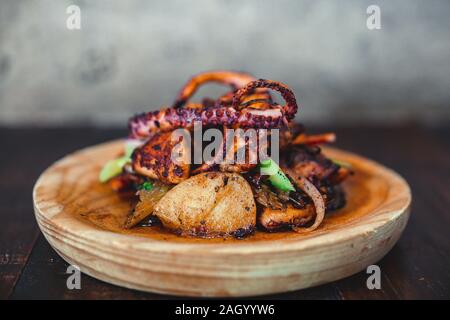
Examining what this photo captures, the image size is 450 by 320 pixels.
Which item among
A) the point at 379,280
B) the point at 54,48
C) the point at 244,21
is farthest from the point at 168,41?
the point at 379,280

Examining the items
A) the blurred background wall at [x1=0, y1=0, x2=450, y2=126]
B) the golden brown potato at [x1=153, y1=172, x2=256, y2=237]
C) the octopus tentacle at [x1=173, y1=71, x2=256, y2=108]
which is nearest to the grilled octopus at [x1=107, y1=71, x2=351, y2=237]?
the golden brown potato at [x1=153, y1=172, x2=256, y2=237]

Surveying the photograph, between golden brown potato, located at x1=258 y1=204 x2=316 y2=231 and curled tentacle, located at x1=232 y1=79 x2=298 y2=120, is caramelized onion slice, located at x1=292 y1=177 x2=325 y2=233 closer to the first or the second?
golden brown potato, located at x1=258 y1=204 x2=316 y2=231

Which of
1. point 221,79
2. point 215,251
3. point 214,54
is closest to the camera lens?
point 215,251

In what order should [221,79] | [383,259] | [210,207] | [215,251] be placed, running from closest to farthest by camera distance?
1. [215,251]
2. [210,207]
3. [383,259]
4. [221,79]

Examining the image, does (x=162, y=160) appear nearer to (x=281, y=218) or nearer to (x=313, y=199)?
(x=281, y=218)

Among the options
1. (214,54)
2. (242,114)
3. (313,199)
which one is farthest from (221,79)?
(214,54)

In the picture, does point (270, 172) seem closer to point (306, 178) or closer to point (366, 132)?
point (306, 178)

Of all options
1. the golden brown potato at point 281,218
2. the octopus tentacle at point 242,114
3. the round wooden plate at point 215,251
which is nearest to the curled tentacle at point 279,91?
the octopus tentacle at point 242,114
